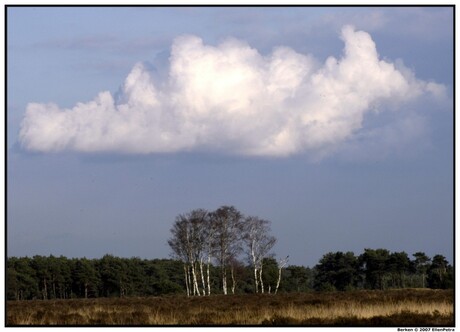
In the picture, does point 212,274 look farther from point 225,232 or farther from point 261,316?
point 261,316

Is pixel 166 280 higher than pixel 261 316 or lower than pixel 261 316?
higher

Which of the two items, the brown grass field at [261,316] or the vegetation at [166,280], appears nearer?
the brown grass field at [261,316]

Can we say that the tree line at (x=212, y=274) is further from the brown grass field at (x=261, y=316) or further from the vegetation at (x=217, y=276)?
the brown grass field at (x=261, y=316)

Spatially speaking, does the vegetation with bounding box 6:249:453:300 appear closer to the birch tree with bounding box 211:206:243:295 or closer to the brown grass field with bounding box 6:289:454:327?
the birch tree with bounding box 211:206:243:295

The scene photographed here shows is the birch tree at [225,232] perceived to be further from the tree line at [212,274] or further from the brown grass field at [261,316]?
the brown grass field at [261,316]

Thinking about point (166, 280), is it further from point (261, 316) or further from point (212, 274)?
point (261, 316)

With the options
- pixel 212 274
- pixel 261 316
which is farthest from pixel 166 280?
pixel 261 316

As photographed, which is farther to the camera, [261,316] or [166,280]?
[166,280]

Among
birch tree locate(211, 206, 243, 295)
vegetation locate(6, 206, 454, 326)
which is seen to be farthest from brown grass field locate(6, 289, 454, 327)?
birch tree locate(211, 206, 243, 295)

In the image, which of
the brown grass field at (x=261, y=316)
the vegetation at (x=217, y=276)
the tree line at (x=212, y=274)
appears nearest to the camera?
the brown grass field at (x=261, y=316)

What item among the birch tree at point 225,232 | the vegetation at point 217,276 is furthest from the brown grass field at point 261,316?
the birch tree at point 225,232

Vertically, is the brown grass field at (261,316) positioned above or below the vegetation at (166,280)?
below

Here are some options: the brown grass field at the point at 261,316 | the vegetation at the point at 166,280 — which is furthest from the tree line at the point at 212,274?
the brown grass field at the point at 261,316

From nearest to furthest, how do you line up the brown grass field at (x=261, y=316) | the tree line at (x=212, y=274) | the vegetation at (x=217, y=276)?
the brown grass field at (x=261, y=316) < the vegetation at (x=217, y=276) < the tree line at (x=212, y=274)
